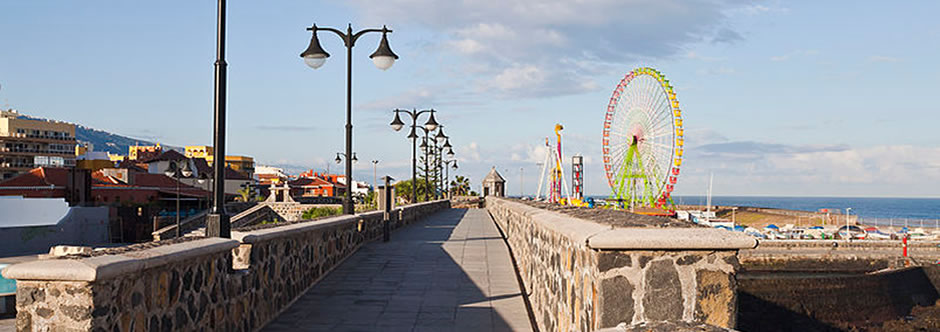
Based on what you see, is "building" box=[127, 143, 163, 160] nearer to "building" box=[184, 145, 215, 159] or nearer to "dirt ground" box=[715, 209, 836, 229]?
"building" box=[184, 145, 215, 159]

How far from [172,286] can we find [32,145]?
116249 mm

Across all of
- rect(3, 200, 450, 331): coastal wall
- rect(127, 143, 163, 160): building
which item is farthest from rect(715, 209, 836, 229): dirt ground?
rect(3, 200, 450, 331): coastal wall

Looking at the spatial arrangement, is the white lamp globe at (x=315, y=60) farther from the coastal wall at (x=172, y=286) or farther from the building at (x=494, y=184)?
the building at (x=494, y=184)

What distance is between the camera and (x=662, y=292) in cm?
380

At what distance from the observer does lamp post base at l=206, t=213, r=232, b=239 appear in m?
6.59

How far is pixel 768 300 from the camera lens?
34.7 metres

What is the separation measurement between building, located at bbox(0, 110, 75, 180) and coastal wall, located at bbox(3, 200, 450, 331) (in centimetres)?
10752

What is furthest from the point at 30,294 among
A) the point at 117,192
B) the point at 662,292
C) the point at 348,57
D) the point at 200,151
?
the point at 200,151

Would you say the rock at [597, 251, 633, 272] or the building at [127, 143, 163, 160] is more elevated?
the building at [127, 143, 163, 160]

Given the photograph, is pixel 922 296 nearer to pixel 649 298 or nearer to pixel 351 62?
pixel 351 62

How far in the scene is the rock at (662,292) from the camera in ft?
12.4

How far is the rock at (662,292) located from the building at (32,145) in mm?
112503

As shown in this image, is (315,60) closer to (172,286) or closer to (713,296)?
(172,286)

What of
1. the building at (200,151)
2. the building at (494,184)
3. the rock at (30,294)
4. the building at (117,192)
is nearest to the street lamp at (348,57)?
the rock at (30,294)
